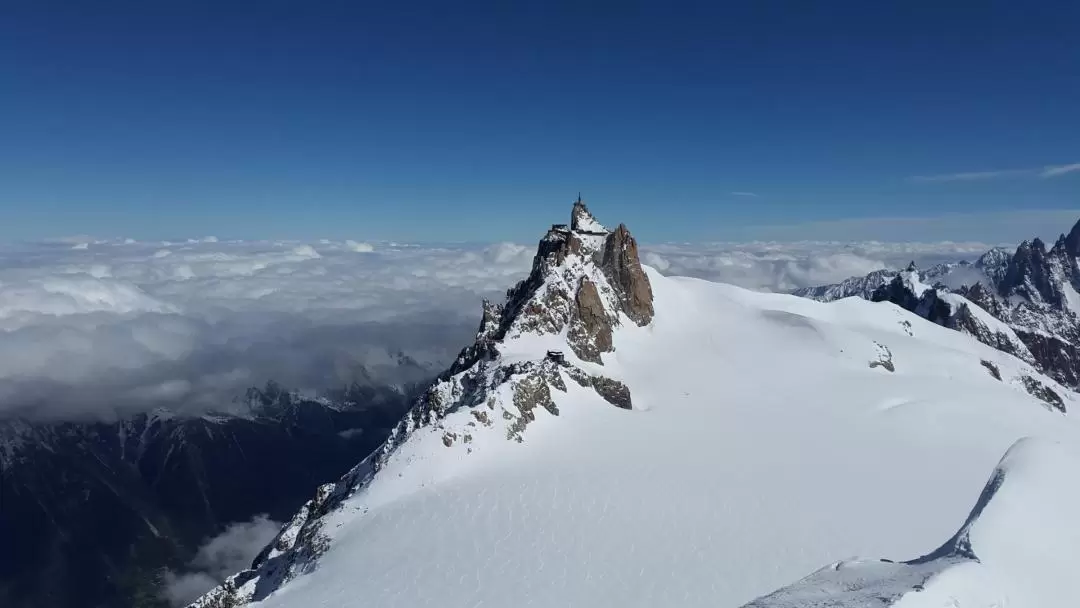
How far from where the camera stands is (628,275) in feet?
286

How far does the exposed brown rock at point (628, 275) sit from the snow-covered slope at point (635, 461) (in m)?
0.33

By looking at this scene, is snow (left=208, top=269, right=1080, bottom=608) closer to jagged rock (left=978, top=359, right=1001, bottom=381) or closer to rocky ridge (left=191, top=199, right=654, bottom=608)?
rocky ridge (left=191, top=199, right=654, bottom=608)

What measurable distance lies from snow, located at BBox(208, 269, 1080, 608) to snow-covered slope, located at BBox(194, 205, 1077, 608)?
0.62ft

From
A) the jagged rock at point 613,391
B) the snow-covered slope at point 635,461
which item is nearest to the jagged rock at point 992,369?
the snow-covered slope at point 635,461

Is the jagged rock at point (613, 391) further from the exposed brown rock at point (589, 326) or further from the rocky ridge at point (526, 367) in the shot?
the exposed brown rock at point (589, 326)

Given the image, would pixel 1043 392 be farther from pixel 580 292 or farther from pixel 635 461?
pixel 635 461

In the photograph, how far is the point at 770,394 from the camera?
7056 cm

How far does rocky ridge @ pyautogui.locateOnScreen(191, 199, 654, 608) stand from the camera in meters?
48.1

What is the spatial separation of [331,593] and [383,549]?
4.15 metres

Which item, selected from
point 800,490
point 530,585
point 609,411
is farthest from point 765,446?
point 530,585

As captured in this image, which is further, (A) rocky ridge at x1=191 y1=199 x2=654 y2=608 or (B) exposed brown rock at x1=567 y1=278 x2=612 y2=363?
(B) exposed brown rock at x1=567 y1=278 x2=612 y2=363

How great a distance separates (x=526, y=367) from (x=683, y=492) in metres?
20.6

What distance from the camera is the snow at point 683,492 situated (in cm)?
3269

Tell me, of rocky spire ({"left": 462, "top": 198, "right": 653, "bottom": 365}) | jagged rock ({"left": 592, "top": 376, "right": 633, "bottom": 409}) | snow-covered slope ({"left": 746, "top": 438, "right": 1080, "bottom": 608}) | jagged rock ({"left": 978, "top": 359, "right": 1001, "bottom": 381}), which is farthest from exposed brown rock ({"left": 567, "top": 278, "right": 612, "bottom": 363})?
jagged rock ({"left": 978, "top": 359, "right": 1001, "bottom": 381})
